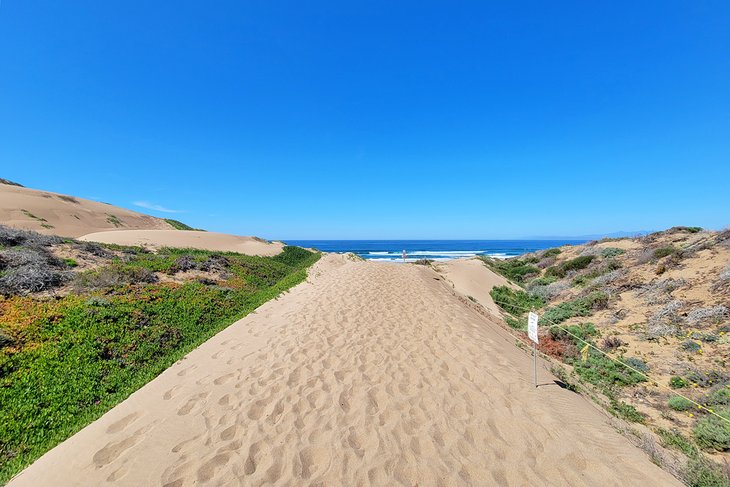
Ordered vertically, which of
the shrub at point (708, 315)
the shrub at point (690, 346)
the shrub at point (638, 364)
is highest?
the shrub at point (708, 315)

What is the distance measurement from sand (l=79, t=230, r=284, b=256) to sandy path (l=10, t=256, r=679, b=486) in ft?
73.9

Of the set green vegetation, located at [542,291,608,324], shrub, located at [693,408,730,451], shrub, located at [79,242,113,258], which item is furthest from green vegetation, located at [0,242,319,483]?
green vegetation, located at [542,291,608,324]

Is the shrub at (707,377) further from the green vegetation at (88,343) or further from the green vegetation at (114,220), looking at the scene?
the green vegetation at (114,220)

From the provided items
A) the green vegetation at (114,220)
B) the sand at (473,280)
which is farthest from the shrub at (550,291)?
the green vegetation at (114,220)

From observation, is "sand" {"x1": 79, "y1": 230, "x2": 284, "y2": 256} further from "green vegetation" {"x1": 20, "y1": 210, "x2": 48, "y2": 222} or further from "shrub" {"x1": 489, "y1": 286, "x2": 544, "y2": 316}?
"shrub" {"x1": 489, "y1": 286, "x2": 544, "y2": 316}

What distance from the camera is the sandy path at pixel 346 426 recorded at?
3680mm

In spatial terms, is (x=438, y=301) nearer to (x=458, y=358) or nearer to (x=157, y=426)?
(x=458, y=358)

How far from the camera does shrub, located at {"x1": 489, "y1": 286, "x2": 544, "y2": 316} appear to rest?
17.8 metres

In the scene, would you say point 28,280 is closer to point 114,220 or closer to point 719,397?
point 719,397

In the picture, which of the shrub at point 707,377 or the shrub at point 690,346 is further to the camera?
the shrub at point 690,346

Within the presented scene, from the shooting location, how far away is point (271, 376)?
19.2ft

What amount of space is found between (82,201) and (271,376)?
2134 inches

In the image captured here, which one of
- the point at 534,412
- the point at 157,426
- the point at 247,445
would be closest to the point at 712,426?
the point at 534,412

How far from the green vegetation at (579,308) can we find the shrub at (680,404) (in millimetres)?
7292
